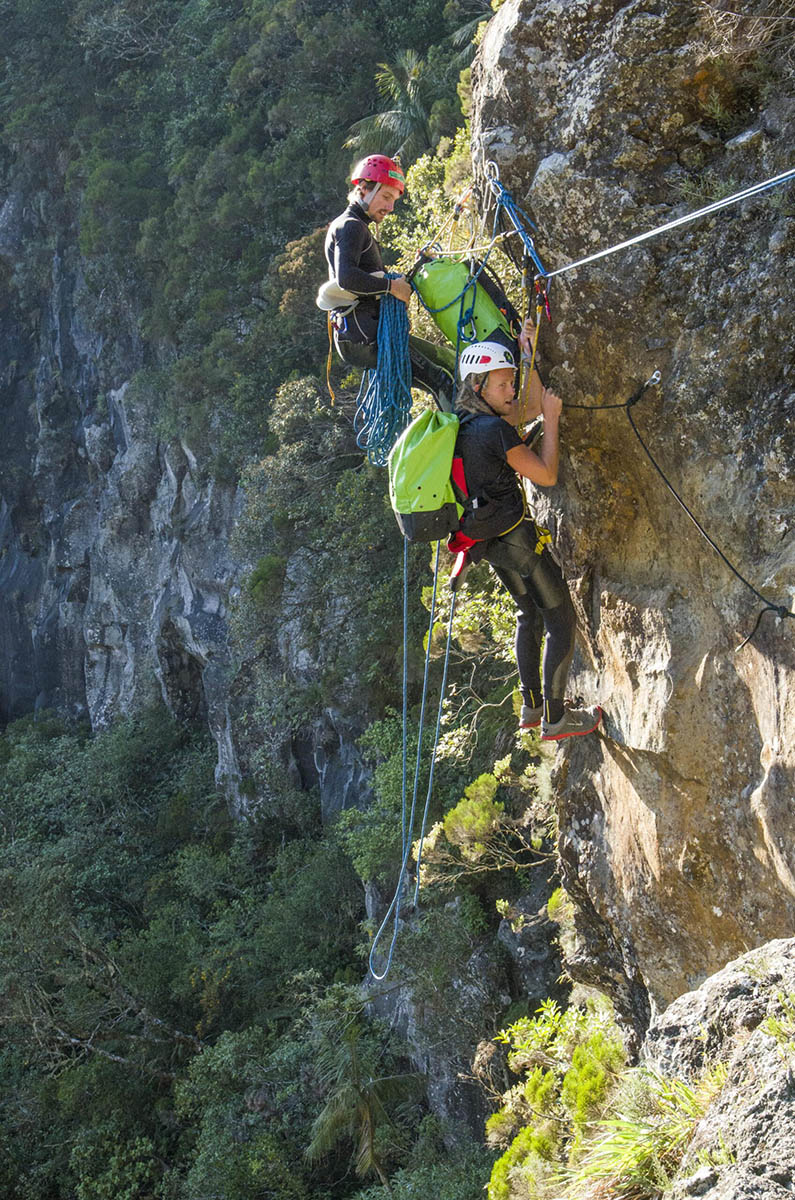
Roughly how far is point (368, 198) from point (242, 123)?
18.2m

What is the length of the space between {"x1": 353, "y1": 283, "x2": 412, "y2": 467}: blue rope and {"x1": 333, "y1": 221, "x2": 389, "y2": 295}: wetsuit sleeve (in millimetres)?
162

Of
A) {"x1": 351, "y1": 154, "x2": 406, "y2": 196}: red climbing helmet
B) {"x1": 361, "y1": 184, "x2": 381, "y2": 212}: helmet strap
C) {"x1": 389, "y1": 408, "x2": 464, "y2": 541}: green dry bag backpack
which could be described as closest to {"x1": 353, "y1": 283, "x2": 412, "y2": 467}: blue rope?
{"x1": 361, "y1": 184, "x2": 381, "y2": 212}: helmet strap

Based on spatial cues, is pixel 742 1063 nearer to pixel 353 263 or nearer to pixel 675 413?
pixel 675 413

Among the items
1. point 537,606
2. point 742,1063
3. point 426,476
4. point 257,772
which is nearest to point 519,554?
point 537,606

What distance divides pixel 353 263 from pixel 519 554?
1.74 meters

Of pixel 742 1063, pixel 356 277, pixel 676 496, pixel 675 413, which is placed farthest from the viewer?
pixel 356 277

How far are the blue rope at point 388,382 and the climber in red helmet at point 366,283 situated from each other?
11cm

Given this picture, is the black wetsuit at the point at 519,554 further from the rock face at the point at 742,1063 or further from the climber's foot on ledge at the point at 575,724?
the rock face at the point at 742,1063

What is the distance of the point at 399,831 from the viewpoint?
12.6 meters

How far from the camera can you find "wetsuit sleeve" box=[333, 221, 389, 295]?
16.1ft

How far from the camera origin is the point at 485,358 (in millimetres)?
4367

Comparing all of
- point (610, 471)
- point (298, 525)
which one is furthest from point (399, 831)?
point (610, 471)

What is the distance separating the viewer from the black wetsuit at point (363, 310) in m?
4.93

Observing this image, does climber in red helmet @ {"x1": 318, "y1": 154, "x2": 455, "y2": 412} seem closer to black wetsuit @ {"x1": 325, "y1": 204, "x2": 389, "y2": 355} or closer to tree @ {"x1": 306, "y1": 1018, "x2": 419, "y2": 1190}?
black wetsuit @ {"x1": 325, "y1": 204, "x2": 389, "y2": 355}
